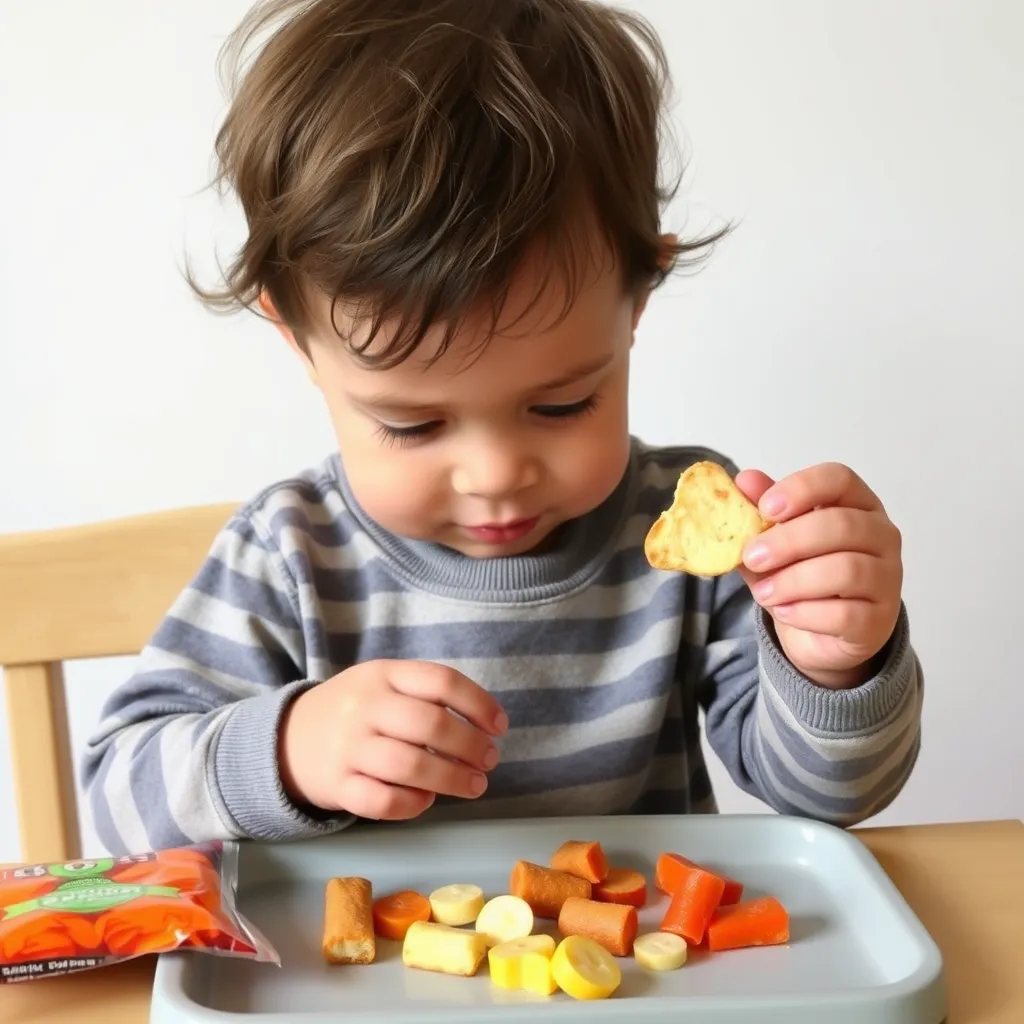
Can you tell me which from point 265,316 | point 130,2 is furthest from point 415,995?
point 130,2

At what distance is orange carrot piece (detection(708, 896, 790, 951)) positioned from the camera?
20.7 inches

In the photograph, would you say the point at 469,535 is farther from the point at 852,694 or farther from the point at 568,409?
the point at 852,694

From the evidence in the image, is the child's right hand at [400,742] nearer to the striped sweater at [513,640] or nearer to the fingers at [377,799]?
the fingers at [377,799]

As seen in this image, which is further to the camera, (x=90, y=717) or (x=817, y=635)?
(x=90, y=717)

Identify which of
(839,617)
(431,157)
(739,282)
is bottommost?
(839,617)

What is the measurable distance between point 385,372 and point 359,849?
241 millimetres

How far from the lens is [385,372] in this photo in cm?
64

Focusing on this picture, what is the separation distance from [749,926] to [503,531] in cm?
28

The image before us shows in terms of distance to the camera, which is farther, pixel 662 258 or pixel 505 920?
pixel 662 258

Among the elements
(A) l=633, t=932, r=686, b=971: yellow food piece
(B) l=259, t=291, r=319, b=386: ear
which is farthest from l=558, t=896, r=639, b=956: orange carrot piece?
(B) l=259, t=291, r=319, b=386: ear

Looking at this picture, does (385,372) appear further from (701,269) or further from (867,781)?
(701,269)

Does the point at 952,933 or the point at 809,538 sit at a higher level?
the point at 809,538

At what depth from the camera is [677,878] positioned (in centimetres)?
57

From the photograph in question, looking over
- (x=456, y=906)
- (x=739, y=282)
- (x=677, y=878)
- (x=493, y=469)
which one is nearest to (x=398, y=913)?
(x=456, y=906)
